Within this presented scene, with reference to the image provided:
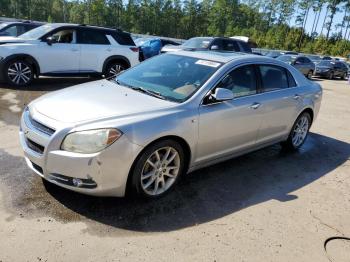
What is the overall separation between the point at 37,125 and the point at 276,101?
3.27 metres

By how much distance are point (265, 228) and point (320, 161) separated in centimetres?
273

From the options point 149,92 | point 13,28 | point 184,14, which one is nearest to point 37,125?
point 149,92

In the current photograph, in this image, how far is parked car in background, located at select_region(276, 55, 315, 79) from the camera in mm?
22344

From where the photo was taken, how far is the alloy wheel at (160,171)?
→ 13.2 ft

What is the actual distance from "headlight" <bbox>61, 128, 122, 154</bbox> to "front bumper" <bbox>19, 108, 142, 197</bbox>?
1.8 inches

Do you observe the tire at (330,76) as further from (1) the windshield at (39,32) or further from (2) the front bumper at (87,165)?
(2) the front bumper at (87,165)

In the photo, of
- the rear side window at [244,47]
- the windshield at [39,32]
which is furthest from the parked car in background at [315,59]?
the windshield at [39,32]

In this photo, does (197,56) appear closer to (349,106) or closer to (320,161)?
(320,161)

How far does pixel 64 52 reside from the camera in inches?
407

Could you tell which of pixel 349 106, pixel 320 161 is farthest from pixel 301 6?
pixel 320 161

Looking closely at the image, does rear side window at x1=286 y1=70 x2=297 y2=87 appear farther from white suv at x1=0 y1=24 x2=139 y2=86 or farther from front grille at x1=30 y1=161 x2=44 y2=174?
white suv at x1=0 y1=24 x2=139 y2=86

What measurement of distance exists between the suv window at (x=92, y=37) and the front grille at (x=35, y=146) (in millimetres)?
7296

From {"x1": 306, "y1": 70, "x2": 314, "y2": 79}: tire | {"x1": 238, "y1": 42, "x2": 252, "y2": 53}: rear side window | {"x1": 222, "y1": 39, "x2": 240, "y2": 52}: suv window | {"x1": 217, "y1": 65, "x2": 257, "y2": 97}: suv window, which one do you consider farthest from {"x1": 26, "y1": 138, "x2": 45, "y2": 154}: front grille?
{"x1": 306, "y1": 70, "x2": 314, "y2": 79}: tire

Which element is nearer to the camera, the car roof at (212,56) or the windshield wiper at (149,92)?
the windshield wiper at (149,92)
